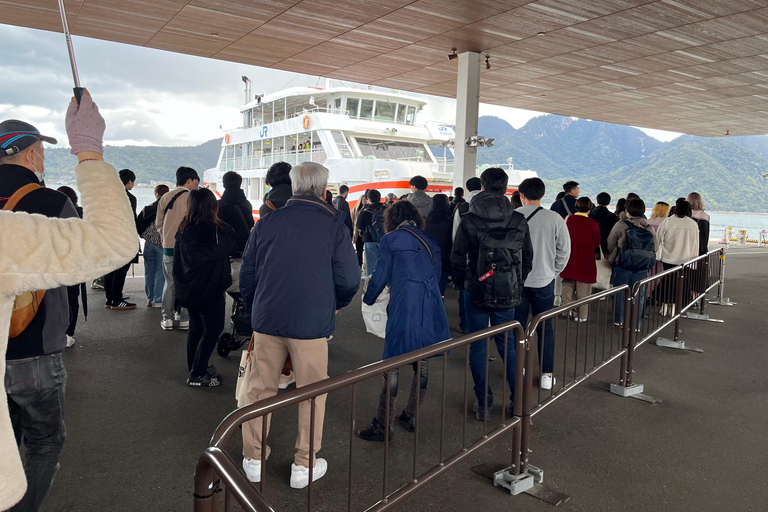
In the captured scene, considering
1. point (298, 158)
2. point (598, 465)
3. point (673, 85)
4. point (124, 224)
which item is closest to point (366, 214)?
point (598, 465)

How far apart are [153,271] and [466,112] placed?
22.2ft

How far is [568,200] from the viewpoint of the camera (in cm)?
758

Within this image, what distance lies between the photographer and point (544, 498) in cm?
297

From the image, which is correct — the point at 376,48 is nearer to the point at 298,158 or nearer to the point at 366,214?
the point at 366,214

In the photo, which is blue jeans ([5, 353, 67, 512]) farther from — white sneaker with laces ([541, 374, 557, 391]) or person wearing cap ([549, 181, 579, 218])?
person wearing cap ([549, 181, 579, 218])

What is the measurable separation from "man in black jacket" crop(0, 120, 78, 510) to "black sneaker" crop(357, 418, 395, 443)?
77.2 inches

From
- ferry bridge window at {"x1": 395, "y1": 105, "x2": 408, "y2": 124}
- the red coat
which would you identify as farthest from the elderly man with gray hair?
ferry bridge window at {"x1": 395, "y1": 105, "x2": 408, "y2": 124}

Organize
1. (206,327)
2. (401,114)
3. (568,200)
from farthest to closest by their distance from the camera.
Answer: (401,114)
(568,200)
(206,327)

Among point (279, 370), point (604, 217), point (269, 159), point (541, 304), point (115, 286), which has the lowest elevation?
point (115, 286)

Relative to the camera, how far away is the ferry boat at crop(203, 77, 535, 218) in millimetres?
16656

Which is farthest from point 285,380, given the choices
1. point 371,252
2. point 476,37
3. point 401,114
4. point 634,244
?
point 401,114

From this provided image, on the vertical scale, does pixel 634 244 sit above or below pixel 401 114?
below

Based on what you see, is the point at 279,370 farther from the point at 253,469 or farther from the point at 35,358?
the point at 35,358

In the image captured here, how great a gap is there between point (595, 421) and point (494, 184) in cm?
202
